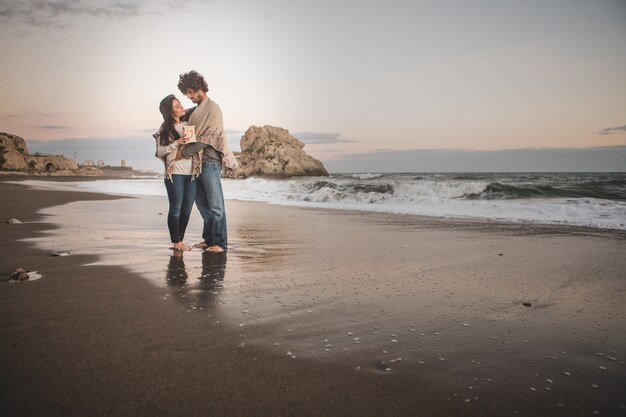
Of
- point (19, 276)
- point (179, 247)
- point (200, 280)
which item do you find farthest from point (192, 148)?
point (19, 276)

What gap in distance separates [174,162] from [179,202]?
0.50 meters

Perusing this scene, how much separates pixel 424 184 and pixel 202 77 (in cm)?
1526

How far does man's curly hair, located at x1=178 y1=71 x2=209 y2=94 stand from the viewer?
4.77 metres

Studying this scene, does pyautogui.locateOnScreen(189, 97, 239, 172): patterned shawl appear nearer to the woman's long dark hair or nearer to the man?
the man

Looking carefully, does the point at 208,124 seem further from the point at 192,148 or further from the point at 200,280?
the point at 200,280

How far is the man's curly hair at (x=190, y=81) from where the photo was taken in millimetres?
4766

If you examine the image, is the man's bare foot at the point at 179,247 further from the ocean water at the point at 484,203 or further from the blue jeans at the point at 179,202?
the ocean water at the point at 484,203

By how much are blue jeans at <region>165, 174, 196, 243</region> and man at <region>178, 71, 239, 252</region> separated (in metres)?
0.19

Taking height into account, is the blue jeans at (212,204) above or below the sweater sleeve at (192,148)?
below

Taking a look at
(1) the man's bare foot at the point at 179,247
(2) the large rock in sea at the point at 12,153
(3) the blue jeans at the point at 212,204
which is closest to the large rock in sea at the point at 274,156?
(2) the large rock in sea at the point at 12,153

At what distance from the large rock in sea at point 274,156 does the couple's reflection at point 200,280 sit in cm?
4518

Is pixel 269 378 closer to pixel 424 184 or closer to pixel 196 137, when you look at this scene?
pixel 196 137

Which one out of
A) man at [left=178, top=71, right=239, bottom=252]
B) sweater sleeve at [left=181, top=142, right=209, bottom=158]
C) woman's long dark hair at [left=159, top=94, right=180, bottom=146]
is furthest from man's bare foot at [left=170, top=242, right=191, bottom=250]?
woman's long dark hair at [left=159, top=94, right=180, bottom=146]

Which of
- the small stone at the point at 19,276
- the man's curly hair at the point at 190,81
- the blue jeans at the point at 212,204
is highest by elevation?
the man's curly hair at the point at 190,81
